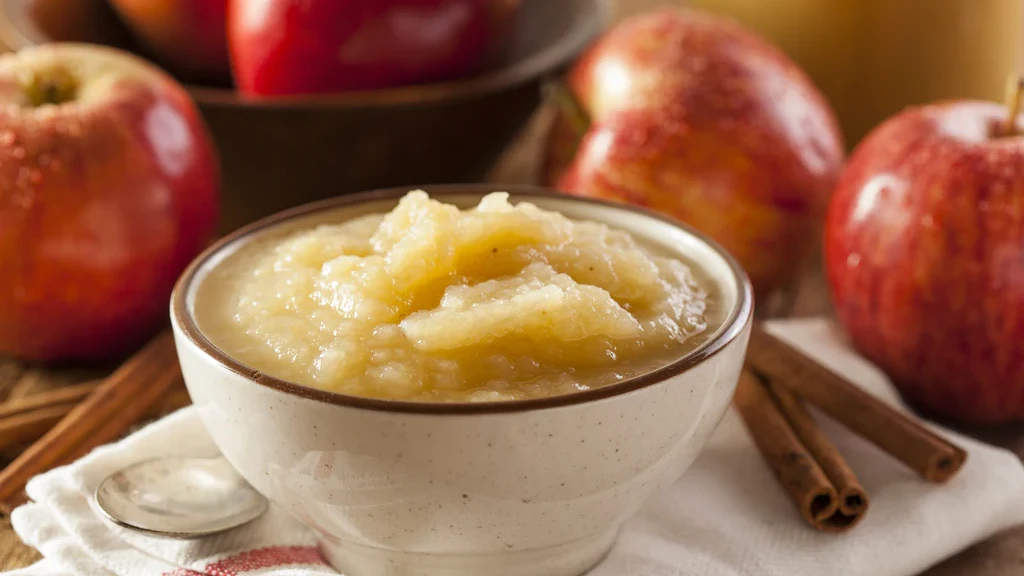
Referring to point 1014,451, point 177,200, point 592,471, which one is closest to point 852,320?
point 1014,451

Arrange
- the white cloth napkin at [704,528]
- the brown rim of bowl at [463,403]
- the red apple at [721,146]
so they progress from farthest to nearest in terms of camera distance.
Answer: the red apple at [721,146] < the white cloth napkin at [704,528] < the brown rim of bowl at [463,403]

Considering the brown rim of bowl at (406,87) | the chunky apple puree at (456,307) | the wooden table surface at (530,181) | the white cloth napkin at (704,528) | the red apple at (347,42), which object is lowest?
the wooden table surface at (530,181)

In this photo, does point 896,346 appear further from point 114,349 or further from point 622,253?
point 114,349

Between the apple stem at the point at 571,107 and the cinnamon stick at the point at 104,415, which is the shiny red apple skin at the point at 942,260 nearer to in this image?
the apple stem at the point at 571,107

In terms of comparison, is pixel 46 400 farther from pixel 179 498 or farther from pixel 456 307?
pixel 456 307

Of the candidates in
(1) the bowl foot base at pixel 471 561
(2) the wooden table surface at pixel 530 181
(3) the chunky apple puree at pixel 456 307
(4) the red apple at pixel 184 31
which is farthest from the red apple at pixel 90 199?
(1) the bowl foot base at pixel 471 561

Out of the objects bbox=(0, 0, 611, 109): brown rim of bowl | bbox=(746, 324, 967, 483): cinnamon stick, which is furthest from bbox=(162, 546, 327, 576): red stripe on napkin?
bbox=(0, 0, 611, 109): brown rim of bowl

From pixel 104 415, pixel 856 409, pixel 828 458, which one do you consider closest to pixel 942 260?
pixel 856 409
